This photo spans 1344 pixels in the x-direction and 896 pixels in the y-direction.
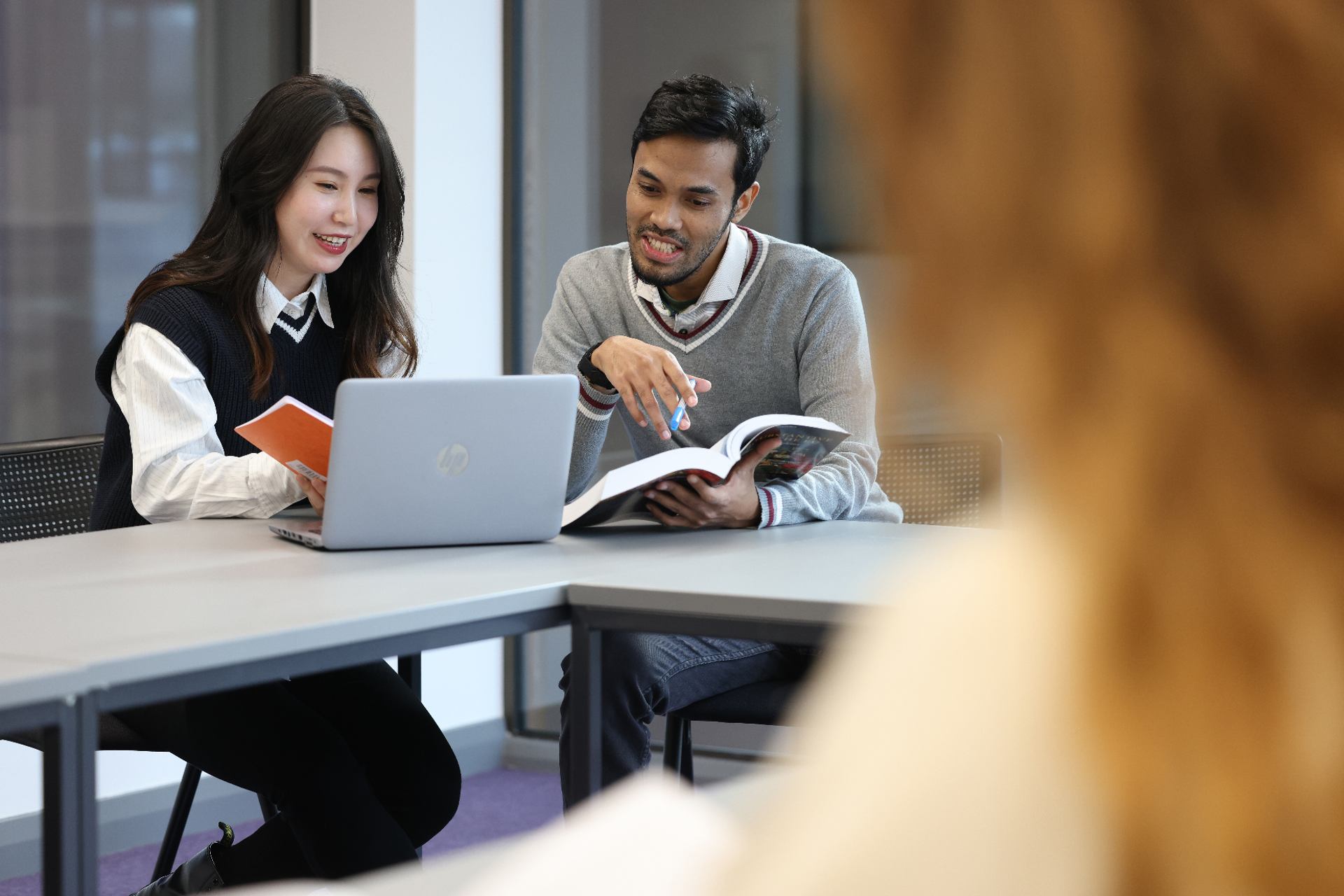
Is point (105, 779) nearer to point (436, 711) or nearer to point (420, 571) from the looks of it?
point (436, 711)

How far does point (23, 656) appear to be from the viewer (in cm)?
103

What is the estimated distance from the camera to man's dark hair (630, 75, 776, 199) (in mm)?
2232

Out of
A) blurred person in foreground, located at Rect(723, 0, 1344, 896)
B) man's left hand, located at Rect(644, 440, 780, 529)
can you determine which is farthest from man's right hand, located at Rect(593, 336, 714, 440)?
blurred person in foreground, located at Rect(723, 0, 1344, 896)

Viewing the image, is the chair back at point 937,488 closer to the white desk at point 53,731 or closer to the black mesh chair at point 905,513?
the black mesh chair at point 905,513

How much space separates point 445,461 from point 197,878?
24.5 inches

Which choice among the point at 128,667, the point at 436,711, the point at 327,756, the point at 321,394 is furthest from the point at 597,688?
the point at 436,711

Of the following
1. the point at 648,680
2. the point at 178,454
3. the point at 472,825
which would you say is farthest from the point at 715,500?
the point at 472,825

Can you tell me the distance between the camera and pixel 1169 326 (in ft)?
0.65

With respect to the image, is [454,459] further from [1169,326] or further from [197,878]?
[1169,326]

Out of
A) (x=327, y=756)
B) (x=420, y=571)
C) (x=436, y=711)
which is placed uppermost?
(x=420, y=571)

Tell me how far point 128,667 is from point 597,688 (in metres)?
0.54

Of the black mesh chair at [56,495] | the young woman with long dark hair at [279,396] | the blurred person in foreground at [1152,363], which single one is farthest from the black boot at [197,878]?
the blurred person in foreground at [1152,363]

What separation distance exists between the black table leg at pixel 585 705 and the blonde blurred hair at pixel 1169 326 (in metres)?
1.21

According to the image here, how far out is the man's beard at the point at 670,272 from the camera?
2.25 metres
